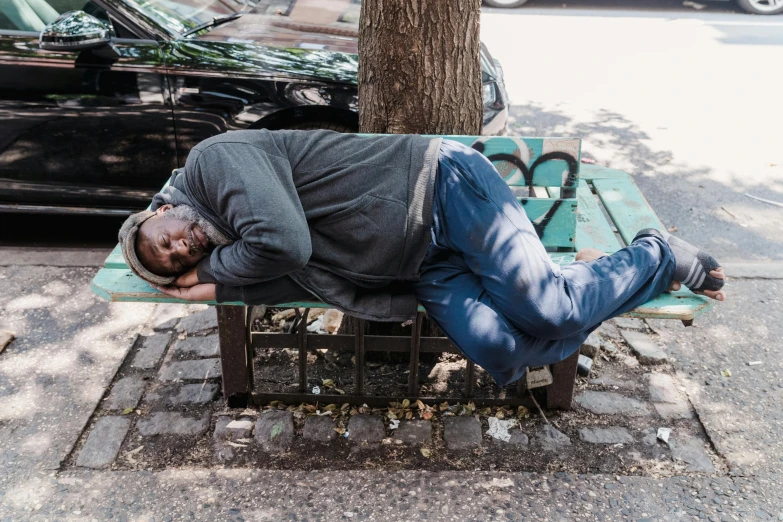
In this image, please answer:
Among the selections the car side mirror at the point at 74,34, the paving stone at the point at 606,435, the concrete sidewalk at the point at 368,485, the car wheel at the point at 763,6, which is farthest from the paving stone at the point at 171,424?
the car wheel at the point at 763,6

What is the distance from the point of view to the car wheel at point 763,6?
10.6 meters

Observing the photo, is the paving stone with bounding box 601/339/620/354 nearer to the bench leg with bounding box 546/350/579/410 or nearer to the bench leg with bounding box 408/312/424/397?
the bench leg with bounding box 546/350/579/410

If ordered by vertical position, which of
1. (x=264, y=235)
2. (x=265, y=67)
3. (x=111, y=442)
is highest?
(x=265, y=67)

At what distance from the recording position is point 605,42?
30.2 feet

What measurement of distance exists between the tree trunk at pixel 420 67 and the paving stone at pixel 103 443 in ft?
5.56

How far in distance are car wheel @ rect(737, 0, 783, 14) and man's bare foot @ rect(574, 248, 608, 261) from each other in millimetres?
9737

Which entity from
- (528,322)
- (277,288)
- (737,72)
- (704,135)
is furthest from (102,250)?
(737,72)

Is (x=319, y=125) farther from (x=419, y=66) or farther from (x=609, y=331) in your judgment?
(x=609, y=331)

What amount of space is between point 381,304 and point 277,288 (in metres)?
0.39

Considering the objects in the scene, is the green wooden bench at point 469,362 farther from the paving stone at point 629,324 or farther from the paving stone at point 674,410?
the paving stone at point 629,324

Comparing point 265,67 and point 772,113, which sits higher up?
point 265,67

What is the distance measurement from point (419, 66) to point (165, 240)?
130cm

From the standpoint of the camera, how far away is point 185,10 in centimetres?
441

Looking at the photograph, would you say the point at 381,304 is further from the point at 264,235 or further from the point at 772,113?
the point at 772,113
